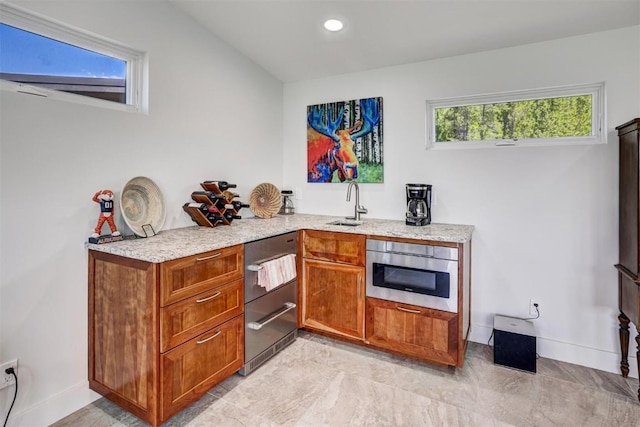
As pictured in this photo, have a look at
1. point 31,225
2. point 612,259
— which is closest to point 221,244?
point 31,225

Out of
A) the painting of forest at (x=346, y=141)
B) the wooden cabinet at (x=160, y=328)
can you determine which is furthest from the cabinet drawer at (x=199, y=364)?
the painting of forest at (x=346, y=141)

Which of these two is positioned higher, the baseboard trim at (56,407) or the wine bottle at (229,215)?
the wine bottle at (229,215)

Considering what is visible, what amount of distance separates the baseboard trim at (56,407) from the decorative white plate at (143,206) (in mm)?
933

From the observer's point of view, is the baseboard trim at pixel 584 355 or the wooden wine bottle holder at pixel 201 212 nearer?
the baseboard trim at pixel 584 355

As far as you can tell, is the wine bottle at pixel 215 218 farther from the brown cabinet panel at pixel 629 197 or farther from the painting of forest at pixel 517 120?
the brown cabinet panel at pixel 629 197

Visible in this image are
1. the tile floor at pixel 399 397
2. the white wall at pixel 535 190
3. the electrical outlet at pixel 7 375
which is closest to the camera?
the electrical outlet at pixel 7 375

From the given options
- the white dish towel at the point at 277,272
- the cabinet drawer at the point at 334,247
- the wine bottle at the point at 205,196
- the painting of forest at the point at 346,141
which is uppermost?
the painting of forest at the point at 346,141

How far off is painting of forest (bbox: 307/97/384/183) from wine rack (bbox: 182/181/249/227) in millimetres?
1097

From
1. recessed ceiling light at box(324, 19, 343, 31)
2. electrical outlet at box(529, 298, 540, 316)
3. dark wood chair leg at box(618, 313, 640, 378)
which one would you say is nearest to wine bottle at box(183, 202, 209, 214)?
recessed ceiling light at box(324, 19, 343, 31)

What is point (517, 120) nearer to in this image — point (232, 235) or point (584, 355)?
point (584, 355)

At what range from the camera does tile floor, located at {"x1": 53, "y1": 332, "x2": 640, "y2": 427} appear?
1.75m

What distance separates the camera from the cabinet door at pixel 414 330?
213 cm

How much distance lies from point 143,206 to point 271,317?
114 centimetres

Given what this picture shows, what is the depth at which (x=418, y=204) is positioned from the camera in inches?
104
